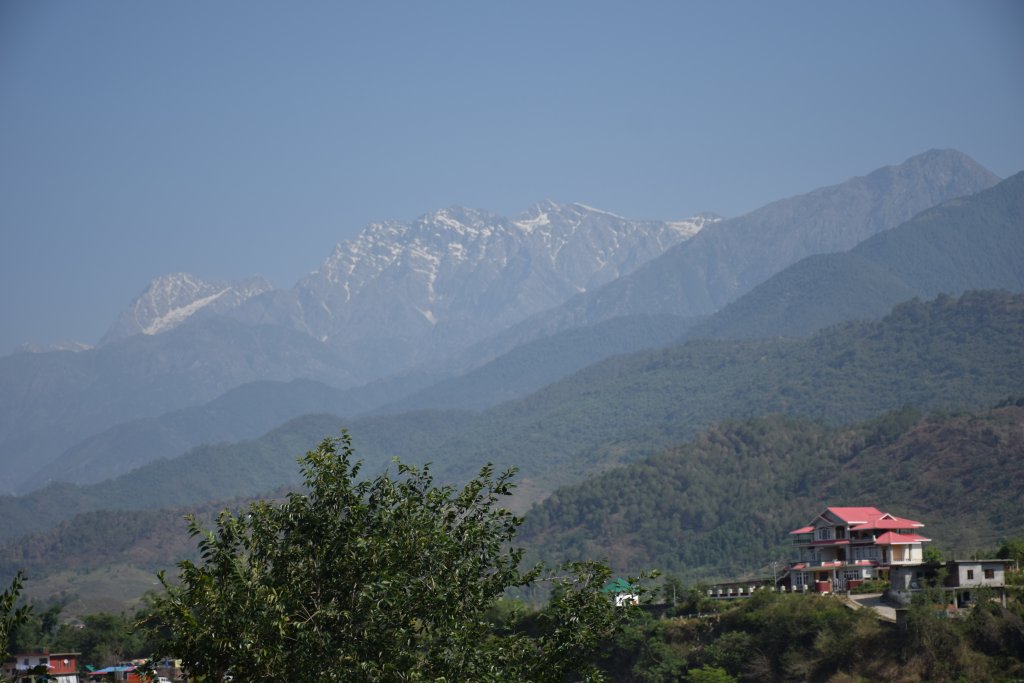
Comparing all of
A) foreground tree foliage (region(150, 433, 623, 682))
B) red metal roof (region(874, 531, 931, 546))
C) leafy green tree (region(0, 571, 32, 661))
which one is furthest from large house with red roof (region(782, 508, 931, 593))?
leafy green tree (region(0, 571, 32, 661))

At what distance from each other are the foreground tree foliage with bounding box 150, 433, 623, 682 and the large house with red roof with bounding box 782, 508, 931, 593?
63.1 m

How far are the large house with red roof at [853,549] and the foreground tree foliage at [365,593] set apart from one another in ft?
207

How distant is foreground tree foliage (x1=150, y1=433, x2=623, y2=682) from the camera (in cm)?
3106

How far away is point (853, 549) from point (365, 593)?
73.3m

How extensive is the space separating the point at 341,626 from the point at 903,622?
5534cm

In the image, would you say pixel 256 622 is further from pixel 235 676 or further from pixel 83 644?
pixel 83 644

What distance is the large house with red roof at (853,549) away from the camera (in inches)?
3819

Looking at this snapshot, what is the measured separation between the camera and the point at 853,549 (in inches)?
3925

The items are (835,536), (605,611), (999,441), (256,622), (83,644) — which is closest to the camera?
(256,622)

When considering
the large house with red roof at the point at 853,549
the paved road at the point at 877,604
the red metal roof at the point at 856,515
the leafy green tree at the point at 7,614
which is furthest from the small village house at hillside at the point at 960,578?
the leafy green tree at the point at 7,614

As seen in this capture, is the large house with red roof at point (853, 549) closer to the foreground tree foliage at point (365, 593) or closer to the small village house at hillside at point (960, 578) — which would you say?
the small village house at hillside at point (960, 578)

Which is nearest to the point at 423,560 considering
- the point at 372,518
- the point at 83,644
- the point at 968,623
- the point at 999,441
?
the point at 372,518

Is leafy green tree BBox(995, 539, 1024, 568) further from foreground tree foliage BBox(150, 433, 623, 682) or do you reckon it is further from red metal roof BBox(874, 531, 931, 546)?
foreground tree foliage BBox(150, 433, 623, 682)

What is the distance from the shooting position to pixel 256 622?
3084cm
